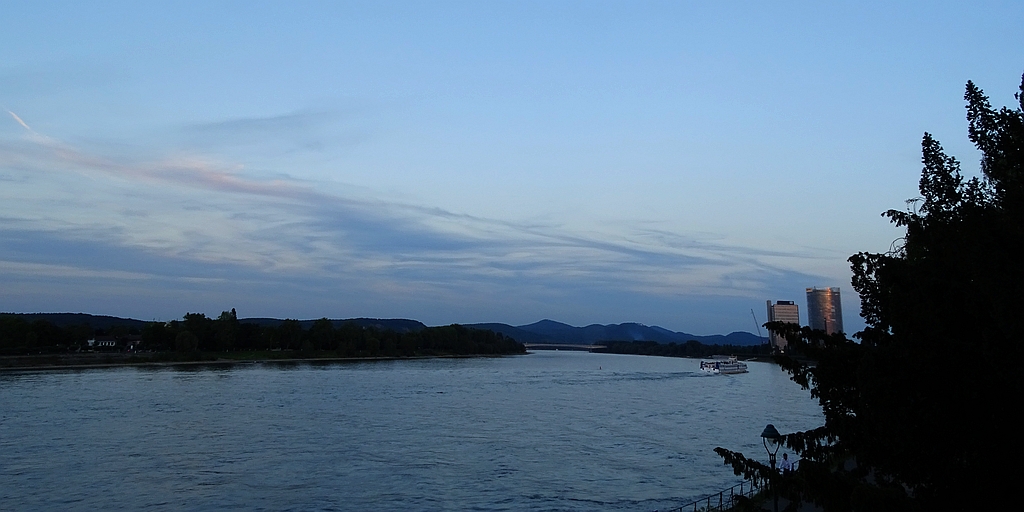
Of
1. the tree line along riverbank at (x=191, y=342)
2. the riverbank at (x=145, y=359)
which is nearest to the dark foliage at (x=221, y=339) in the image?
the tree line along riverbank at (x=191, y=342)

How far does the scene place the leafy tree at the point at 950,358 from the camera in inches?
384

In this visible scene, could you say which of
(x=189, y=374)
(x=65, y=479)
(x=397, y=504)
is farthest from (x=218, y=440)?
(x=189, y=374)

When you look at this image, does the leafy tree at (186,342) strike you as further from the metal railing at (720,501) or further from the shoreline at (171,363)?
the metal railing at (720,501)

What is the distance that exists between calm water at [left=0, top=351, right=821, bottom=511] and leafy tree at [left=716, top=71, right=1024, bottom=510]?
1760 cm

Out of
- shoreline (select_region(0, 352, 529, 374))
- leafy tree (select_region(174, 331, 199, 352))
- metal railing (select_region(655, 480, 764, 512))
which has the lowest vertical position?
metal railing (select_region(655, 480, 764, 512))

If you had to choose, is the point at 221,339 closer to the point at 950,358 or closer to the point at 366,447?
the point at 366,447

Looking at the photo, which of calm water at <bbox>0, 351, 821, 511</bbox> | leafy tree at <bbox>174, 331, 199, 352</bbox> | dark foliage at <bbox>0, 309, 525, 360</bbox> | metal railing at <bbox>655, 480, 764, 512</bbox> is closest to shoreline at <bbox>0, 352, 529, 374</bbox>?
dark foliage at <bbox>0, 309, 525, 360</bbox>

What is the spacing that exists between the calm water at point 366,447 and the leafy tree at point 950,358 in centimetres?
1760

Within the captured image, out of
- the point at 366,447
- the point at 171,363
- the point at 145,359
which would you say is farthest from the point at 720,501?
the point at 145,359

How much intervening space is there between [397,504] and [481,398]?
40.5 metres

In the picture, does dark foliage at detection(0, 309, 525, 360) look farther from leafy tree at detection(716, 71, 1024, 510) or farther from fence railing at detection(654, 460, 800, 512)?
leafy tree at detection(716, 71, 1024, 510)

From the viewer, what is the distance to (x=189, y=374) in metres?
99.6

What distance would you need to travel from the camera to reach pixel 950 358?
1050 centimetres

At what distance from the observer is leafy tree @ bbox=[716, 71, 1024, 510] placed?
977 cm
